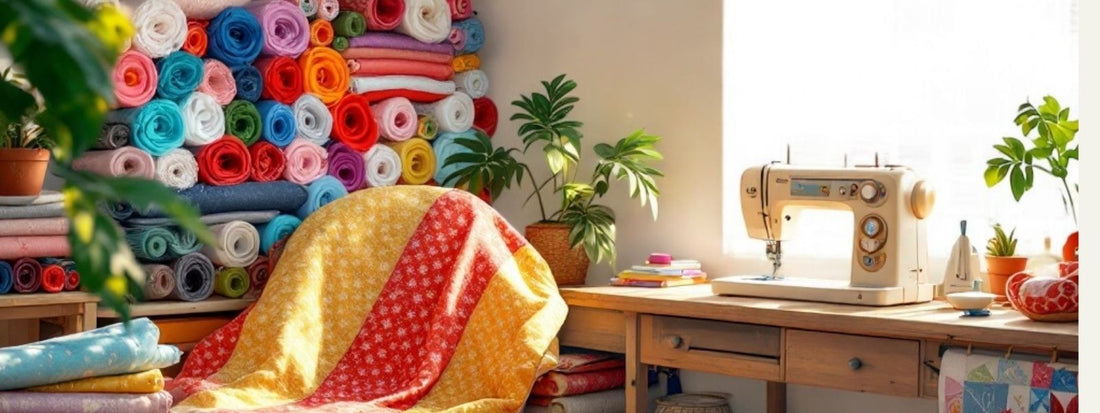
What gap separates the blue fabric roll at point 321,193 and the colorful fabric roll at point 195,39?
47cm

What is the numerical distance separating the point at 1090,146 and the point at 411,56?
9.23ft

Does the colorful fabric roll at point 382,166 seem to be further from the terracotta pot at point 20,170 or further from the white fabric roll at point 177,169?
the terracotta pot at point 20,170

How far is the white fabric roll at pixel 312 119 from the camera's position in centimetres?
360

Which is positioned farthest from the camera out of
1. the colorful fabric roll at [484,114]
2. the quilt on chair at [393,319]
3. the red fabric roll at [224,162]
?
the colorful fabric roll at [484,114]

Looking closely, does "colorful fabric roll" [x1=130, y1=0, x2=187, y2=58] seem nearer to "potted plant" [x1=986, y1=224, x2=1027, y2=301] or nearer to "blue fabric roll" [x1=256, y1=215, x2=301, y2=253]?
"blue fabric roll" [x1=256, y1=215, x2=301, y2=253]

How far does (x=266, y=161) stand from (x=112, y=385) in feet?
4.07

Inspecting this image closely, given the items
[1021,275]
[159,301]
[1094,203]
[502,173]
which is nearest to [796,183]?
[1021,275]

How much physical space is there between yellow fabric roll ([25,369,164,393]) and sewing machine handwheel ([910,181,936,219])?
1.57 meters

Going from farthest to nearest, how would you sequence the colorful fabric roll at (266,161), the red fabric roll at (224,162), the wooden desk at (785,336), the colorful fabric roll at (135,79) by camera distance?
1. the colorful fabric roll at (266,161)
2. the red fabric roll at (224,162)
3. the colorful fabric roll at (135,79)
4. the wooden desk at (785,336)

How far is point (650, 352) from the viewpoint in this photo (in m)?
3.21

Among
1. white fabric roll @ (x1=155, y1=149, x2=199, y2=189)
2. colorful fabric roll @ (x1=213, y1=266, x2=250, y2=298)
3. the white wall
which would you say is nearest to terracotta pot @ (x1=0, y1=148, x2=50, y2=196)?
white fabric roll @ (x1=155, y1=149, x2=199, y2=189)

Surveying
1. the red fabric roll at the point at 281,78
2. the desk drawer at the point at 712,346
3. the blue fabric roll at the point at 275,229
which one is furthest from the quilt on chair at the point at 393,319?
the red fabric roll at the point at 281,78

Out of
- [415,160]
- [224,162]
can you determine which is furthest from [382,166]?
[224,162]

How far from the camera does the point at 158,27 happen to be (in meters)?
3.26
